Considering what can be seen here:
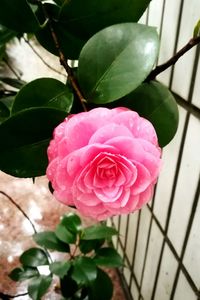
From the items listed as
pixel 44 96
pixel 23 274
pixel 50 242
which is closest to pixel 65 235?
→ pixel 50 242

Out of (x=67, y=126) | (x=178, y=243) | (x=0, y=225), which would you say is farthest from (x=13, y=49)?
(x=67, y=126)

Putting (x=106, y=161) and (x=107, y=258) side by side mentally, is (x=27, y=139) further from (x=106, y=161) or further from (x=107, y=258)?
(x=107, y=258)

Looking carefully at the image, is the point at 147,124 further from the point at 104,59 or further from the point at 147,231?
the point at 147,231

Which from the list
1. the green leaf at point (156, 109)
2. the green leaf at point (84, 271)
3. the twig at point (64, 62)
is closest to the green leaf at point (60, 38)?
the twig at point (64, 62)

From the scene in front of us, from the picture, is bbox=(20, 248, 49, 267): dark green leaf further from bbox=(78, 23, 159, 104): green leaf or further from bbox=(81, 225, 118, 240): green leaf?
bbox=(78, 23, 159, 104): green leaf

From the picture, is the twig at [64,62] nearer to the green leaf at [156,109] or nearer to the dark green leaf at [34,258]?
the green leaf at [156,109]

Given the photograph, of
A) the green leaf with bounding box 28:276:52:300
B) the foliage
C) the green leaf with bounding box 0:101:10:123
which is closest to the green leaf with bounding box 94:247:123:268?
the foliage
